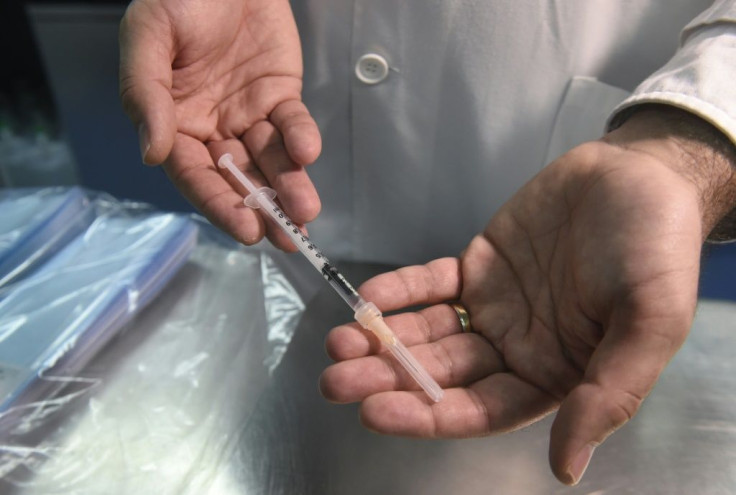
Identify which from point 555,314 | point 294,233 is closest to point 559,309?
point 555,314

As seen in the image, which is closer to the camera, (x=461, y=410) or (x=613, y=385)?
(x=613, y=385)

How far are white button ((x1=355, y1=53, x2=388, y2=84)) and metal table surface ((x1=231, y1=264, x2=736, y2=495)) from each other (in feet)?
1.70

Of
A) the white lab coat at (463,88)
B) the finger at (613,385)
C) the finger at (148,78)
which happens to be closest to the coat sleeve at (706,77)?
the white lab coat at (463,88)

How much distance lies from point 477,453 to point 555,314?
247 millimetres

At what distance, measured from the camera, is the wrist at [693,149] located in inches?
26.6

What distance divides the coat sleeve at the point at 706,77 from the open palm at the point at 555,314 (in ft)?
0.30

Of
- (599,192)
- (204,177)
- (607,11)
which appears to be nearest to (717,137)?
(599,192)

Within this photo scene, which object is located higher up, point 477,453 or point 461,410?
point 461,410

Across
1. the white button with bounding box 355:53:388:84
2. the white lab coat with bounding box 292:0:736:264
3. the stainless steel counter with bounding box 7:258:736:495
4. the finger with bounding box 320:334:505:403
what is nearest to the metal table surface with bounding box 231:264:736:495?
the stainless steel counter with bounding box 7:258:736:495

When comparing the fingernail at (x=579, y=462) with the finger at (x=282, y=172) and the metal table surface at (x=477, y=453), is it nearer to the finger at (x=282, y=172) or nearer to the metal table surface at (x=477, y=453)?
the metal table surface at (x=477, y=453)

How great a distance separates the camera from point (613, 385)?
1.63 ft

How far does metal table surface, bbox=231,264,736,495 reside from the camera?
75 cm

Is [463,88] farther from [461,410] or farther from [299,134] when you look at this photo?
[461,410]

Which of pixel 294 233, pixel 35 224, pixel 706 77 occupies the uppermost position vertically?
pixel 706 77
